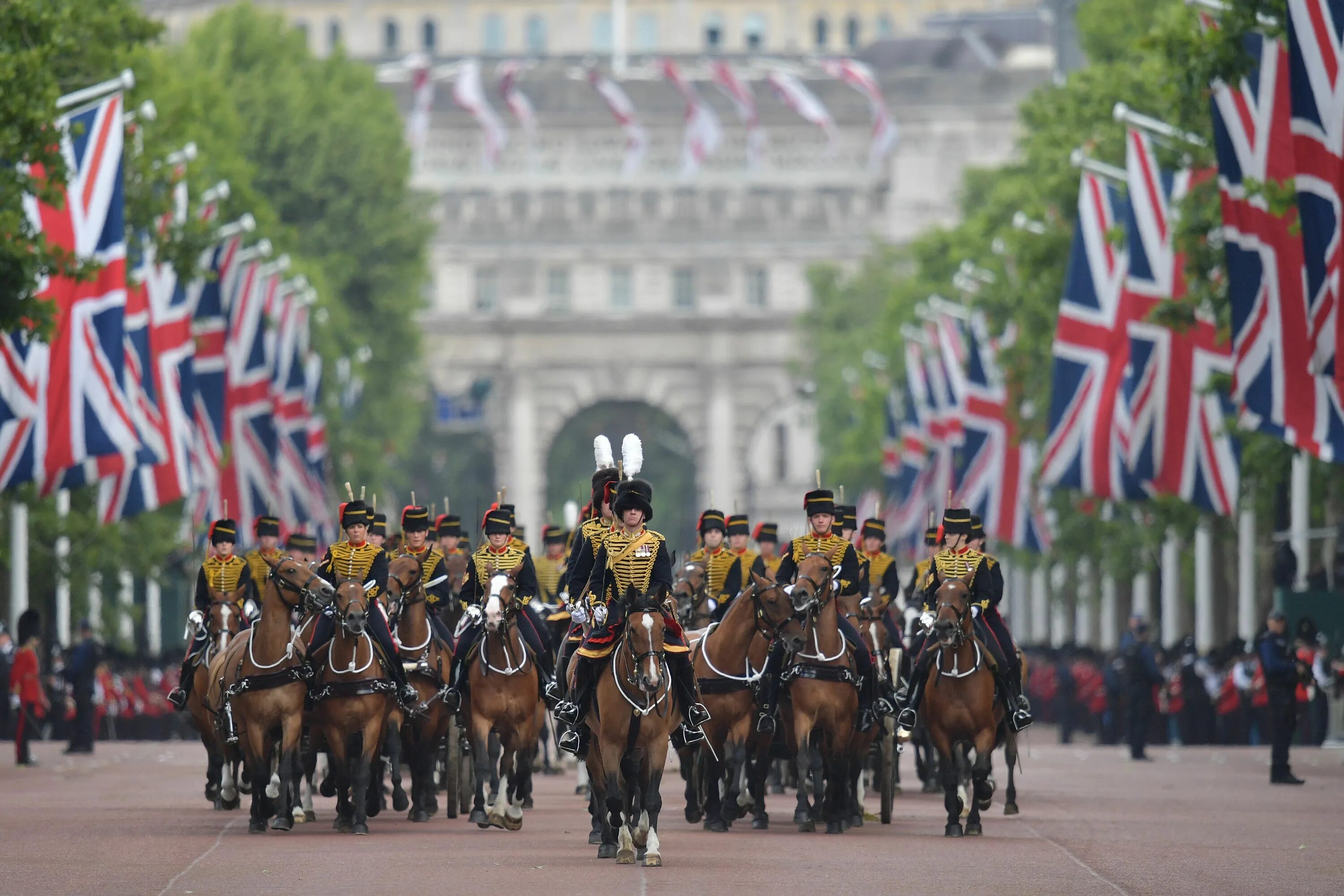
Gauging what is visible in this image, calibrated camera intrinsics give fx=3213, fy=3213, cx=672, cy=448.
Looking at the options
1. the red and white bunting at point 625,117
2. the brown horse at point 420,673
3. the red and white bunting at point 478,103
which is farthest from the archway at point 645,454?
the brown horse at point 420,673

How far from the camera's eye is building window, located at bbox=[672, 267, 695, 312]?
477 feet

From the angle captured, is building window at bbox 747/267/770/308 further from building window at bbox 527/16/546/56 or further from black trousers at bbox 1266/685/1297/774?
black trousers at bbox 1266/685/1297/774

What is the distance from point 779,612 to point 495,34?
490ft

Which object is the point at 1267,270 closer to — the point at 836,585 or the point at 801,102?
the point at 836,585

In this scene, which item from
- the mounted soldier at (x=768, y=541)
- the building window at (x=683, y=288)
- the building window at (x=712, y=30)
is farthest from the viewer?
the building window at (x=712, y=30)

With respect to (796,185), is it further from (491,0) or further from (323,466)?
(323,466)

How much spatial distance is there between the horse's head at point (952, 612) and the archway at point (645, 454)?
384 feet

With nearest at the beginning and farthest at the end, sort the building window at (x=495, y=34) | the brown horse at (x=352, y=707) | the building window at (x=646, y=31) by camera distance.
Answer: the brown horse at (x=352, y=707) → the building window at (x=646, y=31) → the building window at (x=495, y=34)

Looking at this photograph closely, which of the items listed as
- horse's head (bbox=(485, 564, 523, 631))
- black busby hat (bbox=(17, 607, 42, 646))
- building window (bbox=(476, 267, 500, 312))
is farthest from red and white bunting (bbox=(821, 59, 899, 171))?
horse's head (bbox=(485, 564, 523, 631))

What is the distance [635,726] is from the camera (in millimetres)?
24469

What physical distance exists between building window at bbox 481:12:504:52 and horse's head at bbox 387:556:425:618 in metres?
147

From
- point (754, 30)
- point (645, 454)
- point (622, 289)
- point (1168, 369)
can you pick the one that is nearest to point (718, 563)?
point (1168, 369)

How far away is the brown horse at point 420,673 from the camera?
29062 millimetres

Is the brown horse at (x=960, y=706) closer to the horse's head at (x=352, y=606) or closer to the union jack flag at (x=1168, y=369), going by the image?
the horse's head at (x=352, y=606)
